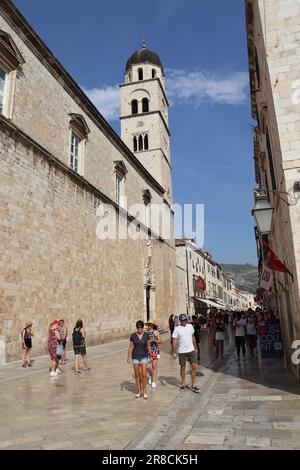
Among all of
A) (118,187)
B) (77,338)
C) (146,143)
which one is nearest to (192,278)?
(146,143)

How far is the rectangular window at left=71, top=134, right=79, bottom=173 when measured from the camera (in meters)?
16.8

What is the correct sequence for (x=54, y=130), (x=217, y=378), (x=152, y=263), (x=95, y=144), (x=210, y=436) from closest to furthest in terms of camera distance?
(x=210, y=436)
(x=217, y=378)
(x=54, y=130)
(x=95, y=144)
(x=152, y=263)

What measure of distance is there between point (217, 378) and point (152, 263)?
19309 millimetres

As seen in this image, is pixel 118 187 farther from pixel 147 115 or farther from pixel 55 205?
pixel 147 115

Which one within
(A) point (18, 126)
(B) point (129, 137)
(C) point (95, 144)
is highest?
(B) point (129, 137)

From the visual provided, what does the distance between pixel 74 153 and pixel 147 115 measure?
19.6 metres

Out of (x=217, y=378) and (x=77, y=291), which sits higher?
(x=77, y=291)

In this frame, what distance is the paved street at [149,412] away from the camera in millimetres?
4156

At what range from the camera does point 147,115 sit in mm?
34750

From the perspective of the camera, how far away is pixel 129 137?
→ 35.1 m

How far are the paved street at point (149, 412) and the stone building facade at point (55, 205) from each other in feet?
12.3

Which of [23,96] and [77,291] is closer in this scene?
[23,96]
